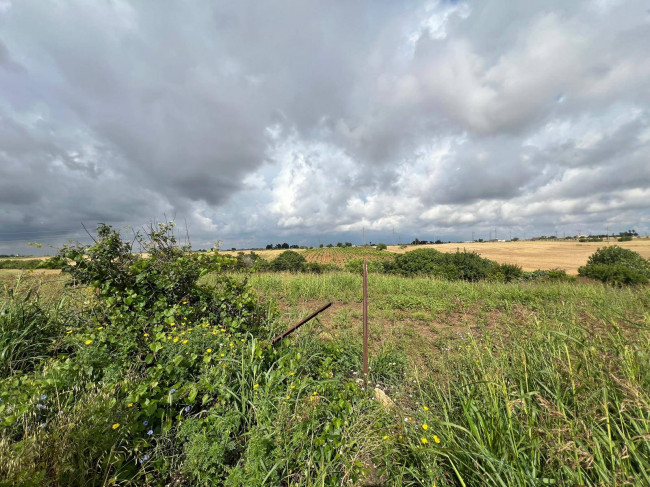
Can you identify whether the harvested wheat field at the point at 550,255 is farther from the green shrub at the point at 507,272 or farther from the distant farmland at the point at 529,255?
the green shrub at the point at 507,272

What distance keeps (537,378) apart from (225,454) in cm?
297

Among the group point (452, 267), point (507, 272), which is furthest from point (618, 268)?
point (452, 267)

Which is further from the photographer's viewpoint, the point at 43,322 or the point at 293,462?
the point at 43,322

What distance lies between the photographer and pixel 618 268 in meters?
13.7

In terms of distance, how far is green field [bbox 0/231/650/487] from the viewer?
157 cm

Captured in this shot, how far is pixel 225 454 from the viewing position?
1875mm

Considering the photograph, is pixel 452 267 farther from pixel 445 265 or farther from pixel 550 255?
pixel 550 255

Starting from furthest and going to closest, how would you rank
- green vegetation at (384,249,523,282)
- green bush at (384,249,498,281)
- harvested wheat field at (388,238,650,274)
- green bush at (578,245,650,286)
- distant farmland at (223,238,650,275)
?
distant farmland at (223,238,650,275) < harvested wheat field at (388,238,650,274) < green bush at (384,249,498,281) < green vegetation at (384,249,523,282) < green bush at (578,245,650,286)

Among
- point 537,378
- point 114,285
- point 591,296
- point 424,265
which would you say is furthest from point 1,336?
point 424,265

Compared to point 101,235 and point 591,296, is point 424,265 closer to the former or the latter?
point 591,296

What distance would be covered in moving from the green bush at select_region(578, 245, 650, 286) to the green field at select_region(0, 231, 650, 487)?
1452cm

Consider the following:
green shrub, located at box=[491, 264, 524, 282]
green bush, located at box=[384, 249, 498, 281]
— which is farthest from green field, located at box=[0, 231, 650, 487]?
green shrub, located at box=[491, 264, 524, 282]

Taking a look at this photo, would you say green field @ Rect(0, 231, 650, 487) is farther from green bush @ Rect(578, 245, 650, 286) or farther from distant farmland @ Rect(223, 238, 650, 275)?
distant farmland @ Rect(223, 238, 650, 275)

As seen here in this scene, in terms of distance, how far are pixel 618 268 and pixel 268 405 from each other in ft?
68.0
